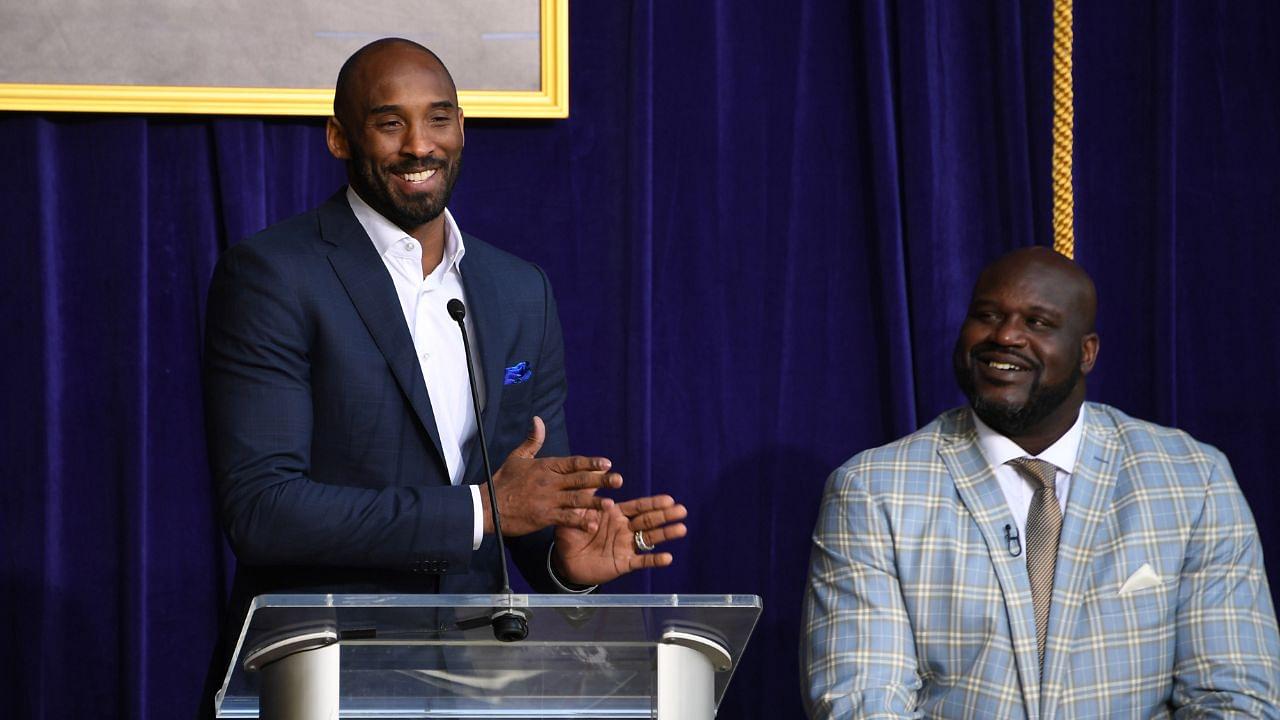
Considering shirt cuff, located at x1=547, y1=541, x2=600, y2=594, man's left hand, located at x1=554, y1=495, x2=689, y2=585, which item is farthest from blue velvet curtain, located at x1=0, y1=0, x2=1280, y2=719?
man's left hand, located at x1=554, y1=495, x2=689, y2=585

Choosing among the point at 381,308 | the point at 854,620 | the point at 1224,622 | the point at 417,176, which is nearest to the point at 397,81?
the point at 417,176

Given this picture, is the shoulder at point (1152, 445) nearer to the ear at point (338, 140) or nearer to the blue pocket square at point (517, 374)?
the blue pocket square at point (517, 374)

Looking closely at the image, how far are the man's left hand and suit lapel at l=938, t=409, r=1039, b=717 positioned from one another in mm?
770

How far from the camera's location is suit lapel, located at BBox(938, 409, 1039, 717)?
236 centimetres

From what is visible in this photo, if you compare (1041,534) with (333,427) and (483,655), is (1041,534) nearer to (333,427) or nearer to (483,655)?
(333,427)

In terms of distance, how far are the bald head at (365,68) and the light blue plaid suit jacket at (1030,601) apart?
3.35 feet

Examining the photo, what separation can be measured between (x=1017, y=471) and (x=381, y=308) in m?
1.16

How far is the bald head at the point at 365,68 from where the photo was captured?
2.14 metres

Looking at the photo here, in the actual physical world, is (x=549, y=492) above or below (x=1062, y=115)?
below

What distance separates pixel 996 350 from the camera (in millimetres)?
2627

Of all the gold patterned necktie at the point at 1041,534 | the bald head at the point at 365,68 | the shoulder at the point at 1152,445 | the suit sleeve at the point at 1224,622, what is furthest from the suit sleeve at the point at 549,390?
the suit sleeve at the point at 1224,622

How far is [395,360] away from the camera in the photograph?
200cm

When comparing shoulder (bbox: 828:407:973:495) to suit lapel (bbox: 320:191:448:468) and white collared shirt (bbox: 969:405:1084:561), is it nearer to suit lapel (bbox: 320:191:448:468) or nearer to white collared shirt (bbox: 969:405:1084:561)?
white collared shirt (bbox: 969:405:1084:561)

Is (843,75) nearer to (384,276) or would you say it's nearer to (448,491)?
(384,276)
